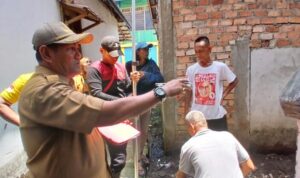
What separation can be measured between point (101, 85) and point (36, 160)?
88.9 inches

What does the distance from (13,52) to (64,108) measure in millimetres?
3324

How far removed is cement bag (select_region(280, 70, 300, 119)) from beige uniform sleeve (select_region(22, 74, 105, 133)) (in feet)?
2.40

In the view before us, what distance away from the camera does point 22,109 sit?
1.60 meters

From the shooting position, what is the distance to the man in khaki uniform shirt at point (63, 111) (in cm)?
146

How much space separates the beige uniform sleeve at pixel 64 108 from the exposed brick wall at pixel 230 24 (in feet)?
12.1

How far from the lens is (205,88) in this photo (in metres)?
4.18

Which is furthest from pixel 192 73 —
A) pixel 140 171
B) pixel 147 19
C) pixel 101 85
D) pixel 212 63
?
pixel 147 19

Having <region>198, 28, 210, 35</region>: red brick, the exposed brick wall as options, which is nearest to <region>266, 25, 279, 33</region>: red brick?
the exposed brick wall

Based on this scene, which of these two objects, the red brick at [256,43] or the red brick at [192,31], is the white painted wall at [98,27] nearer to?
the red brick at [192,31]

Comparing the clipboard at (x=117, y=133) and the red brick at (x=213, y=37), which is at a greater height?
the red brick at (x=213, y=37)

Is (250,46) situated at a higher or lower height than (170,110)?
higher

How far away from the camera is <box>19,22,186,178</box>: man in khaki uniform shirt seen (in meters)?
1.46

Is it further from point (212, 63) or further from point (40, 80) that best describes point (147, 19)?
point (40, 80)

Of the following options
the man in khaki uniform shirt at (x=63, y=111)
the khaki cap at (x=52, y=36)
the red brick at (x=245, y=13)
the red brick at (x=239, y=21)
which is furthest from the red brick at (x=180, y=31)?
the khaki cap at (x=52, y=36)
